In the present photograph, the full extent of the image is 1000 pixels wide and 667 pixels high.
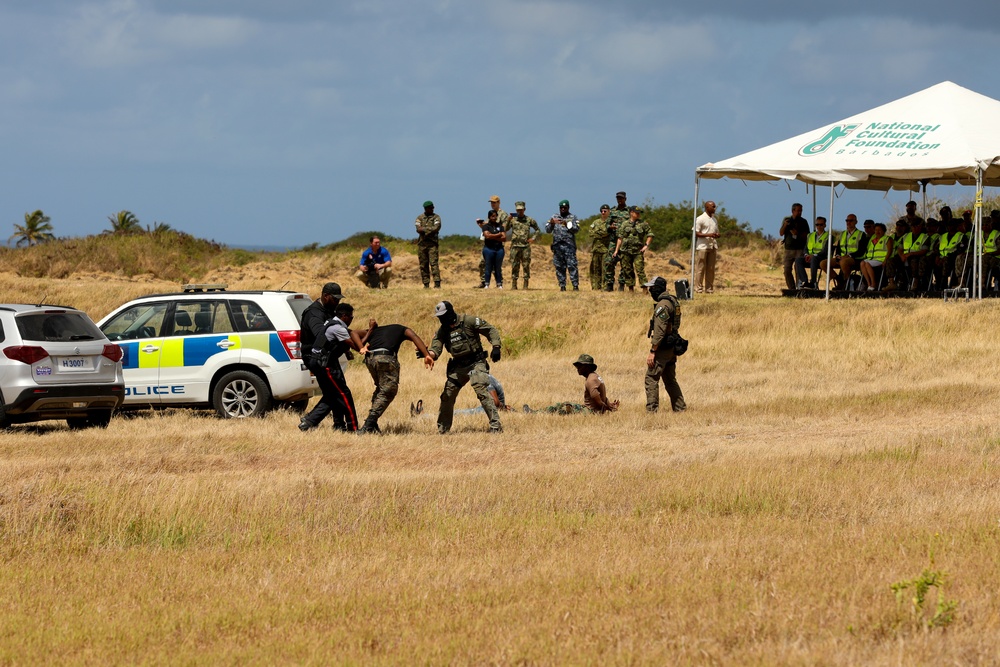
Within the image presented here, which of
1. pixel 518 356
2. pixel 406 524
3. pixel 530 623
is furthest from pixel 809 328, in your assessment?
pixel 530 623

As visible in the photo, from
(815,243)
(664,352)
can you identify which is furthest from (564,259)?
(664,352)

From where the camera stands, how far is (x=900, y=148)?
22.7m

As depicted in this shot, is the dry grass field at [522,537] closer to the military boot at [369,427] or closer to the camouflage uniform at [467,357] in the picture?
the military boot at [369,427]

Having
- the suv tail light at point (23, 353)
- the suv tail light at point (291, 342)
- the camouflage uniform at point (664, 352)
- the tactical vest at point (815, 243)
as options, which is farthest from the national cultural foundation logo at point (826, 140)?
the suv tail light at point (23, 353)

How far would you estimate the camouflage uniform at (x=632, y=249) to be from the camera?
25.2 m

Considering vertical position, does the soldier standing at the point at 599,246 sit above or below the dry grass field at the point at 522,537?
Answer: above

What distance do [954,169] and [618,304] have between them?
6.52 meters

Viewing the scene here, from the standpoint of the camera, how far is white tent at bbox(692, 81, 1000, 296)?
21.8 m

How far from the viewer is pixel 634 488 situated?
10078 millimetres

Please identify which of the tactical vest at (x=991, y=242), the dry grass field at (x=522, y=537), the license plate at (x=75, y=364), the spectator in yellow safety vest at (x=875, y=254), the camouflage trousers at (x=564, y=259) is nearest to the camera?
the dry grass field at (x=522, y=537)

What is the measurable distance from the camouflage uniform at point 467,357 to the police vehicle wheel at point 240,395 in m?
2.56

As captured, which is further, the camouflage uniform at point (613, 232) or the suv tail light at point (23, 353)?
the camouflage uniform at point (613, 232)

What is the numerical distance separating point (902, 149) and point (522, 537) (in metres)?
16.4

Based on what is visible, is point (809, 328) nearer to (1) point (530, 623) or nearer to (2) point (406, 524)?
(2) point (406, 524)
